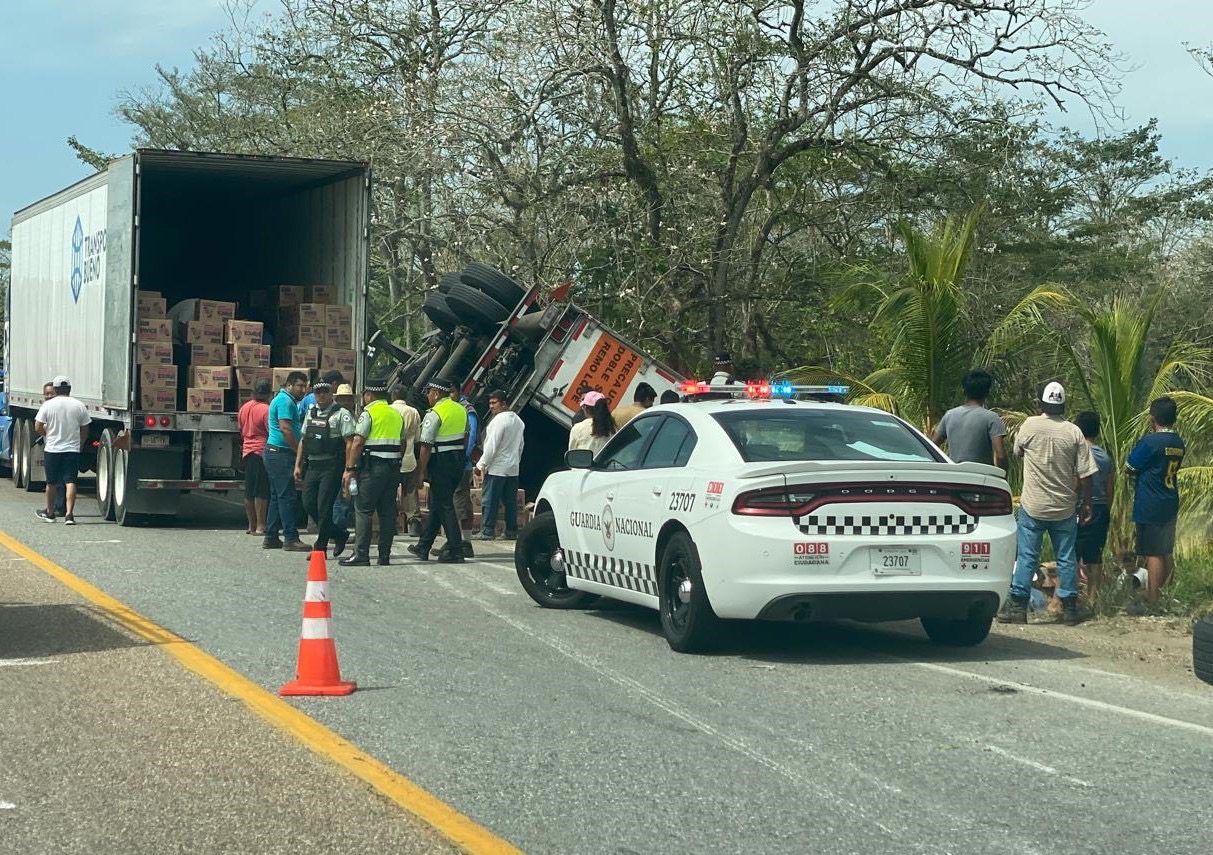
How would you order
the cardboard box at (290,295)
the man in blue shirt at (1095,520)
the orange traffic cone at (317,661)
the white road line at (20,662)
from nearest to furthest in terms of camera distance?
1. the orange traffic cone at (317,661)
2. the white road line at (20,662)
3. the man in blue shirt at (1095,520)
4. the cardboard box at (290,295)

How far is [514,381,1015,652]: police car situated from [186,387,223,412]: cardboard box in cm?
885

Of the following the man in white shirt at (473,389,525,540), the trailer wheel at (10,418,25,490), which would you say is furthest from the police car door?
the trailer wheel at (10,418,25,490)

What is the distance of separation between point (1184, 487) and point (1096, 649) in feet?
10.1

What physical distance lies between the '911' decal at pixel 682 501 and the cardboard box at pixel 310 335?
9.94m

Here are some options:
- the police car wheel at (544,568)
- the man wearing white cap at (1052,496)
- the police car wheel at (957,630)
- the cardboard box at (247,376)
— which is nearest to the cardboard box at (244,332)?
the cardboard box at (247,376)

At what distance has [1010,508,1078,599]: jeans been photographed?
452 inches

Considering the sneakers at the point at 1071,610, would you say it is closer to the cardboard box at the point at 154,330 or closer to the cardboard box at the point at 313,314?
the cardboard box at the point at 313,314

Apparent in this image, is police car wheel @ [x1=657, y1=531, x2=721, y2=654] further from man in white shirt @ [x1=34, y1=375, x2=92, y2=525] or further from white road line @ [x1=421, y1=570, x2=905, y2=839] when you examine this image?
man in white shirt @ [x1=34, y1=375, x2=92, y2=525]

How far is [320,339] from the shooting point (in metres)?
19.1

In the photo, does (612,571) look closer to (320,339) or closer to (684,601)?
(684,601)

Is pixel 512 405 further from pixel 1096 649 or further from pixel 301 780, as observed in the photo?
pixel 301 780

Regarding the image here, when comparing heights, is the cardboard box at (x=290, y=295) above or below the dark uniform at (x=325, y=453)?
above

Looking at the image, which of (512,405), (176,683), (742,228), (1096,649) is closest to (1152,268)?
(742,228)

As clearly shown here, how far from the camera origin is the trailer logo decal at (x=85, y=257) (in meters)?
19.2
